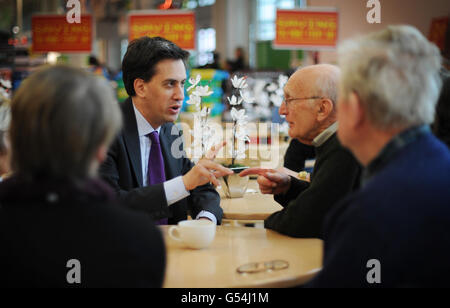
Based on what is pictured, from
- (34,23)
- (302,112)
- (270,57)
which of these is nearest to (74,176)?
(302,112)

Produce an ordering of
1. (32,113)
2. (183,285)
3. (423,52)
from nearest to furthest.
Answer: (32,113) < (423,52) < (183,285)

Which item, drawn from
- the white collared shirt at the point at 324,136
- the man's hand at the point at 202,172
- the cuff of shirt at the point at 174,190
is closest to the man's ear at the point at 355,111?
the white collared shirt at the point at 324,136

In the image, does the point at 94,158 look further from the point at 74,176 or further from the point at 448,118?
the point at 448,118

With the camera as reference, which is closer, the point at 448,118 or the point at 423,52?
the point at 423,52

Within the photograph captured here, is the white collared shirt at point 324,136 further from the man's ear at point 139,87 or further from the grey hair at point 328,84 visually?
the man's ear at point 139,87

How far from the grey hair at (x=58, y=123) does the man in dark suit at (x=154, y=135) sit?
3.81ft

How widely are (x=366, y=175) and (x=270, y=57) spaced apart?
1447 cm

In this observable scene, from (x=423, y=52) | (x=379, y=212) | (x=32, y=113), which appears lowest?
(x=379, y=212)

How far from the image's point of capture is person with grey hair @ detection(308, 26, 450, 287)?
1.19 meters

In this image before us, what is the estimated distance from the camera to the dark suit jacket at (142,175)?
2.14 meters

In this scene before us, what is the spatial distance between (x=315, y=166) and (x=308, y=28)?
5717 millimetres

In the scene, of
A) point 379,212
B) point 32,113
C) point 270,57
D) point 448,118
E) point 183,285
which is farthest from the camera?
point 270,57

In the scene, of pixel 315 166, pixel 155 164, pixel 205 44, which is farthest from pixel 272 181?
pixel 205 44
